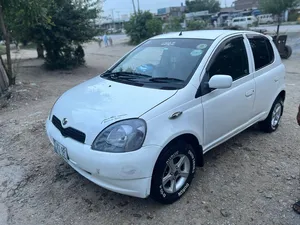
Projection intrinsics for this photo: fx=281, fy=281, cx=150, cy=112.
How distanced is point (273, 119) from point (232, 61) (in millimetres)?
1623

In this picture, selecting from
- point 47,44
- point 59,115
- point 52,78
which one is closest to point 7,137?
point 59,115

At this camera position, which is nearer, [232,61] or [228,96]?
[228,96]

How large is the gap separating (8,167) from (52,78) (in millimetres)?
7515

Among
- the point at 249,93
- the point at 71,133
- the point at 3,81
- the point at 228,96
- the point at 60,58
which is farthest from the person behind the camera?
the point at 60,58

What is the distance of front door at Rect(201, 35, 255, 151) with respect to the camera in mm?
3174

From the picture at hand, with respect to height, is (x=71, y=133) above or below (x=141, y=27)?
below

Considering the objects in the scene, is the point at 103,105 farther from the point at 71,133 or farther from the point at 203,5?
the point at 203,5

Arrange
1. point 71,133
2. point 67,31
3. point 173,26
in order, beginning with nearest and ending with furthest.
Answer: point 71,133 → point 67,31 → point 173,26

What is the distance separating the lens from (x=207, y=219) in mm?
2723

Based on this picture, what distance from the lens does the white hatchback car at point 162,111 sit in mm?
2537

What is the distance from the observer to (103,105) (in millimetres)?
2844

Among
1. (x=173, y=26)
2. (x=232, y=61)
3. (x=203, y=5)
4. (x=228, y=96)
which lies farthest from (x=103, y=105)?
(x=203, y=5)

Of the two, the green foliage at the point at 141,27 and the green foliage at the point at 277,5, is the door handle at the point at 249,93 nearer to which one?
the green foliage at the point at 277,5

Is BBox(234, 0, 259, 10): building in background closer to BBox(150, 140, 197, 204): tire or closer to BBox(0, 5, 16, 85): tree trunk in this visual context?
BBox(0, 5, 16, 85): tree trunk
